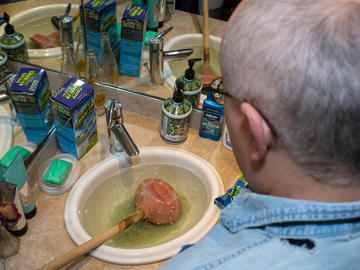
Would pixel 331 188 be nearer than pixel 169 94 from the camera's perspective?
Yes

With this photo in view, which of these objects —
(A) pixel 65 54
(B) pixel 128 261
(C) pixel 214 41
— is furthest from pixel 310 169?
(A) pixel 65 54

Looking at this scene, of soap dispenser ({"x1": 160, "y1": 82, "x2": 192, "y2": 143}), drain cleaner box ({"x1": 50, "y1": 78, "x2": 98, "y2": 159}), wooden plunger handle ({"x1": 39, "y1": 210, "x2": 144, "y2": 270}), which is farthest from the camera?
soap dispenser ({"x1": 160, "y1": 82, "x2": 192, "y2": 143})

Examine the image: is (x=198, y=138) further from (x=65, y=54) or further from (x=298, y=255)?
(x=298, y=255)

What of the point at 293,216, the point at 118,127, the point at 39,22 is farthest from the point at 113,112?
the point at 293,216

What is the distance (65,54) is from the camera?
118 cm

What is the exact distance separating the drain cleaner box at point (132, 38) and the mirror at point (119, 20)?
23 mm

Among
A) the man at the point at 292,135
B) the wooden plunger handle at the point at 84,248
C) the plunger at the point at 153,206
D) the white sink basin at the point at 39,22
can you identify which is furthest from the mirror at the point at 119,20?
the man at the point at 292,135

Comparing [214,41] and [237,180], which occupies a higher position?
[214,41]

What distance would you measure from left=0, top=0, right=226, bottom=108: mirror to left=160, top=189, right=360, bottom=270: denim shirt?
70 centimetres

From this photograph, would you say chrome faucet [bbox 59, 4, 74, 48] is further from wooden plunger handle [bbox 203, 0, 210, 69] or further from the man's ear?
the man's ear

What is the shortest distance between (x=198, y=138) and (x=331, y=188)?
26.0 inches

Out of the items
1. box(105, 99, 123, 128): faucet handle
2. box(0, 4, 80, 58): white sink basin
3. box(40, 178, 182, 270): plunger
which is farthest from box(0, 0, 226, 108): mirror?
box(40, 178, 182, 270): plunger

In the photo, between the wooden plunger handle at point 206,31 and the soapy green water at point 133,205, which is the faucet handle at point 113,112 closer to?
the soapy green water at point 133,205

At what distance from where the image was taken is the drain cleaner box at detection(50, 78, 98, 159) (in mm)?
889
